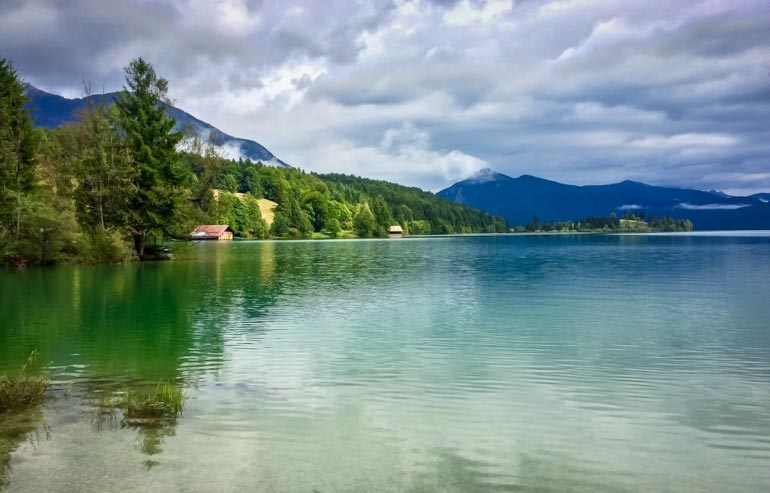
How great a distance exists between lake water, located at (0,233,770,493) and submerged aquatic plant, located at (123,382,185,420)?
1.42ft

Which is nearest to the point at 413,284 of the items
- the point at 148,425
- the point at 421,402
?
the point at 421,402

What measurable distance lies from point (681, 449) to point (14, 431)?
13691 millimetres

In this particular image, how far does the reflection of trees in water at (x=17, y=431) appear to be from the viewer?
10022 millimetres

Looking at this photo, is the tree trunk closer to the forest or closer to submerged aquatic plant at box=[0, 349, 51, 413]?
the forest

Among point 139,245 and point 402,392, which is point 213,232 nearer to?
point 139,245

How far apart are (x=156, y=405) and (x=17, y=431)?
9.08 ft

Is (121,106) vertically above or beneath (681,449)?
above

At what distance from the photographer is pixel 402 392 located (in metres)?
15.6

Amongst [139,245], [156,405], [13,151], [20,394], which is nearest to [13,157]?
[13,151]

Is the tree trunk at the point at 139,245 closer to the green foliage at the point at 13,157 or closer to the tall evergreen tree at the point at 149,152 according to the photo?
the tall evergreen tree at the point at 149,152

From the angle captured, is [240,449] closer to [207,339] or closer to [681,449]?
[681,449]

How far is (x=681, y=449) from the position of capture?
442 inches

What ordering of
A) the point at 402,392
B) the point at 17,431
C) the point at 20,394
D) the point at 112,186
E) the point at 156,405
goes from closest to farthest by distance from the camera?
→ the point at 17,431, the point at 156,405, the point at 20,394, the point at 402,392, the point at 112,186

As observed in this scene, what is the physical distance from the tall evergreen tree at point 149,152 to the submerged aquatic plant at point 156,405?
5924 centimetres
